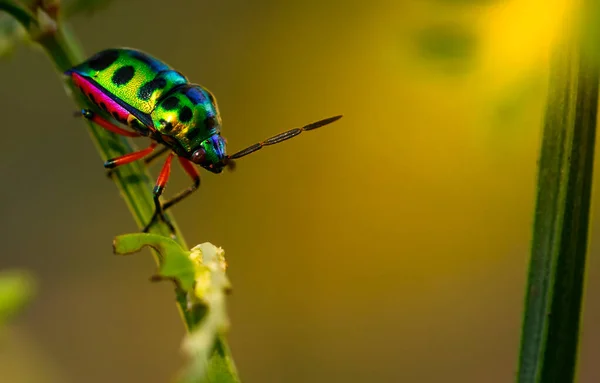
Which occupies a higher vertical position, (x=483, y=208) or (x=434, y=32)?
(x=434, y=32)

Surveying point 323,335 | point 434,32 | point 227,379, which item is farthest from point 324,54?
point 227,379

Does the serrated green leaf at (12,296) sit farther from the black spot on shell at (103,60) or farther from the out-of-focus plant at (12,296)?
the black spot on shell at (103,60)

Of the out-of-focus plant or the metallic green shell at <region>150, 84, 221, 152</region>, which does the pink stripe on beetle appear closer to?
the metallic green shell at <region>150, 84, 221, 152</region>

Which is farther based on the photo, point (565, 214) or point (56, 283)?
point (56, 283)

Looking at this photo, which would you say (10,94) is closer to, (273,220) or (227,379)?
(273,220)

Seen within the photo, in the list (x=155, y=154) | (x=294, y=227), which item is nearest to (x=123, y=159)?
(x=155, y=154)

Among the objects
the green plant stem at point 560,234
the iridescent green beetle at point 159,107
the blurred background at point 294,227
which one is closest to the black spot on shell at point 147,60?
Answer: the iridescent green beetle at point 159,107
